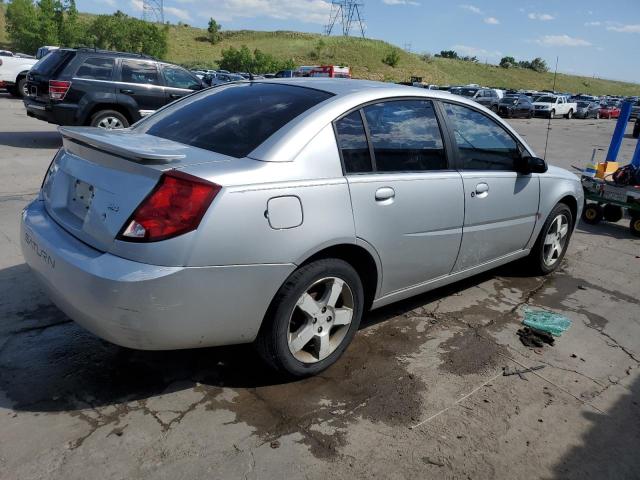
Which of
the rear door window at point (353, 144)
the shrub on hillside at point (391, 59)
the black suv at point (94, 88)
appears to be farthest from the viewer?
the shrub on hillside at point (391, 59)

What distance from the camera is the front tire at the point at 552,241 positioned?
16.0 ft

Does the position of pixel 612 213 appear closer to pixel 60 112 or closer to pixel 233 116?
pixel 233 116

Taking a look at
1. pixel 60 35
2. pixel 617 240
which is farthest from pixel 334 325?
pixel 60 35

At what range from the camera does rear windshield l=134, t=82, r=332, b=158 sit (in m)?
2.98

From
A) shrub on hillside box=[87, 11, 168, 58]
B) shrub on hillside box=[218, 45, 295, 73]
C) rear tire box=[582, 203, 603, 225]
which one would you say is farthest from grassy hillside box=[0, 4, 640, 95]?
rear tire box=[582, 203, 603, 225]

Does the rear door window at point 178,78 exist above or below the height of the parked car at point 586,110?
below

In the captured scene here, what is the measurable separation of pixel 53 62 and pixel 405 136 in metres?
9.24

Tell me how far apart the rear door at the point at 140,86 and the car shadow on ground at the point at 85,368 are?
7.64m

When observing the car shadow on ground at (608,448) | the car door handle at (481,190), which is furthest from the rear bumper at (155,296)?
the car door handle at (481,190)

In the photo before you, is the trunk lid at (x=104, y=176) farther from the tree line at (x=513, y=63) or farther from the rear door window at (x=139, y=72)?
the tree line at (x=513, y=63)

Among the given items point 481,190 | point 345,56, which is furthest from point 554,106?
point 345,56

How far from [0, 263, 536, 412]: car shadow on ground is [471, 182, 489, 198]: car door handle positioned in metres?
1.65

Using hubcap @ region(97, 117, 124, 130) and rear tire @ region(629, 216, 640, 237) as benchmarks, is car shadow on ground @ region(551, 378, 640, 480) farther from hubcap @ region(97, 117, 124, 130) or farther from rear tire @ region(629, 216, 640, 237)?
hubcap @ region(97, 117, 124, 130)

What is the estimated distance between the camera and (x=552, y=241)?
5.04m
